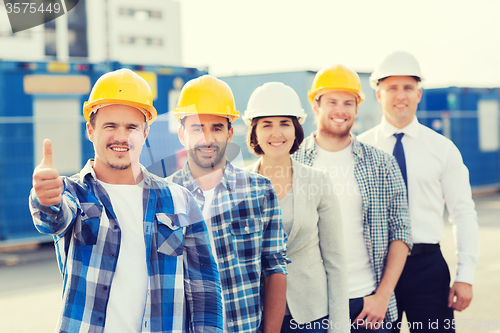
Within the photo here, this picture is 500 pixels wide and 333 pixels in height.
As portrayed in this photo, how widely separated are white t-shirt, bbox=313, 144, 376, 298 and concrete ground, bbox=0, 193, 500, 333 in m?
2.56

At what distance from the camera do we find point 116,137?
1.94 meters

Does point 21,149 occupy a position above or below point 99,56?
below

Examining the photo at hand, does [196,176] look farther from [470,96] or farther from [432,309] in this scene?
[470,96]

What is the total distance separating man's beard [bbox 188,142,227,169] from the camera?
235cm

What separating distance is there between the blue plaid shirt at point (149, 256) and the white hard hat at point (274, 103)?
2.71 ft

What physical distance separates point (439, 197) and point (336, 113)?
96 centimetres

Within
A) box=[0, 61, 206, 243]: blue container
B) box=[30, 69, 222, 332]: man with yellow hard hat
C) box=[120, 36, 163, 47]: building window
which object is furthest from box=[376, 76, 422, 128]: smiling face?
box=[120, 36, 163, 47]: building window

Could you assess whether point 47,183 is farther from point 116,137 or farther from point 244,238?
point 244,238

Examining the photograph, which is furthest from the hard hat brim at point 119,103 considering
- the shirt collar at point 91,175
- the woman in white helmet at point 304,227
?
the woman in white helmet at point 304,227

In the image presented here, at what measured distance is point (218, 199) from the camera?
2342 mm

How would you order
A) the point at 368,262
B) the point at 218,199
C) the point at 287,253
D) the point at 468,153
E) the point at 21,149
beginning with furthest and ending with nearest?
the point at 468,153
the point at 21,149
the point at 368,262
the point at 287,253
the point at 218,199

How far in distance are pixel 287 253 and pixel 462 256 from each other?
146 cm

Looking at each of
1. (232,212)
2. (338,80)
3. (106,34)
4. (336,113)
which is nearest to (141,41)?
(106,34)

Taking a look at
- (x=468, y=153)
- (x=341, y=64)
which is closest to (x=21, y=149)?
(x=341, y=64)
